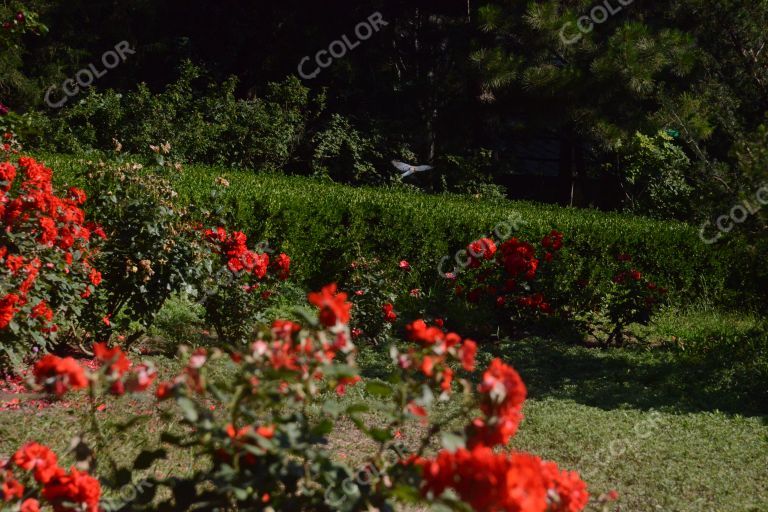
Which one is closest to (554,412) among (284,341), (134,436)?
(134,436)

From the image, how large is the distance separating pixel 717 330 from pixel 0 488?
731 cm

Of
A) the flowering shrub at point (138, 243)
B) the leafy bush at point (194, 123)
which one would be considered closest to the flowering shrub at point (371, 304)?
the flowering shrub at point (138, 243)

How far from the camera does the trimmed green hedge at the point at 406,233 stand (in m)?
8.23

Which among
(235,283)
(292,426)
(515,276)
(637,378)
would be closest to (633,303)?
(515,276)

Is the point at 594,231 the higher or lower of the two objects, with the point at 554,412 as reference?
higher

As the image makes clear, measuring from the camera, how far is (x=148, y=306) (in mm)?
5555

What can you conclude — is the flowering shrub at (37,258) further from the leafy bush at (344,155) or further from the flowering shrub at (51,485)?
the leafy bush at (344,155)

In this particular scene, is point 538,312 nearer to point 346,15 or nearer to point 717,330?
point 717,330

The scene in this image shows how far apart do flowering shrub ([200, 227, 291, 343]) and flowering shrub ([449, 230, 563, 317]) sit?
2.10 m

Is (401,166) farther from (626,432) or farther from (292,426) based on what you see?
(292,426)

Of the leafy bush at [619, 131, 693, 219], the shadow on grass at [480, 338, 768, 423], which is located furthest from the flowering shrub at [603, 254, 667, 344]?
the leafy bush at [619, 131, 693, 219]

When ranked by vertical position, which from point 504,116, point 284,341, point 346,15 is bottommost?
point 284,341

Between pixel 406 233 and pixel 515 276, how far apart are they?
152 cm

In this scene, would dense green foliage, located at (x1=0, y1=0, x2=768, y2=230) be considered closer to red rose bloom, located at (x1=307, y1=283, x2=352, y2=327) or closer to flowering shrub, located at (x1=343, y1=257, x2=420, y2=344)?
flowering shrub, located at (x1=343, y1=257, x2=420, y2=344)
